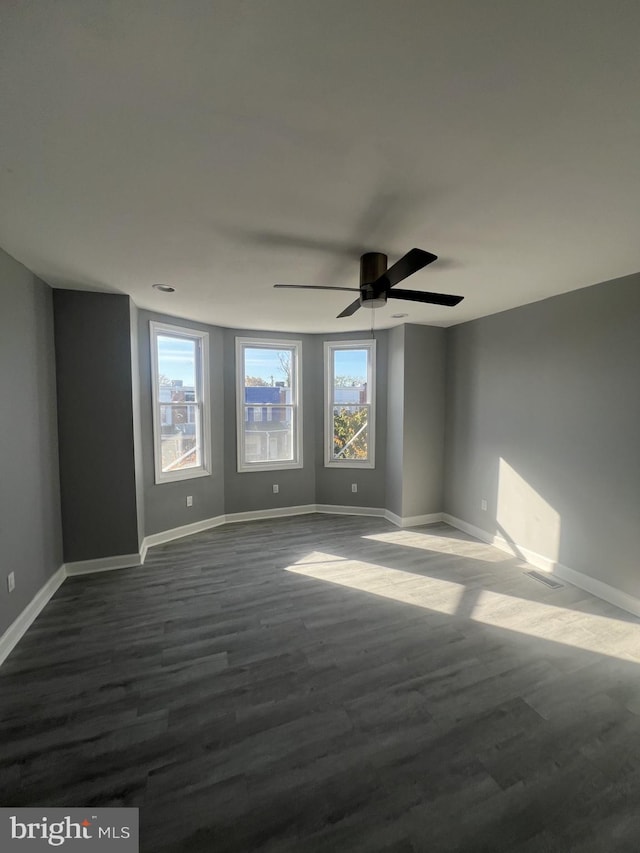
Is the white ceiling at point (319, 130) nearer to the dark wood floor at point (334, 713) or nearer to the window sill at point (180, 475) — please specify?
the window sill at point (180, 475)

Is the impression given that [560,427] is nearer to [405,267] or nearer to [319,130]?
[405,267]

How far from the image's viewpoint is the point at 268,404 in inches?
196

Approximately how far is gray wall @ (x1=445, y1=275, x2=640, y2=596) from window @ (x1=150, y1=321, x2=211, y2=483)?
3329mm

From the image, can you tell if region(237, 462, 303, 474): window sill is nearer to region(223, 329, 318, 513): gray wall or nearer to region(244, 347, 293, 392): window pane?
region(223, 329, 318, 513): gray wall

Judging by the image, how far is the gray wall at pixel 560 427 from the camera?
278 centimetres

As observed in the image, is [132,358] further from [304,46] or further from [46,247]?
[304,46]

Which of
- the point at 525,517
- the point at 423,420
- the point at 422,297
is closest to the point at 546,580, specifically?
the point at 525,517

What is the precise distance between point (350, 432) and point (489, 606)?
288 centimetres

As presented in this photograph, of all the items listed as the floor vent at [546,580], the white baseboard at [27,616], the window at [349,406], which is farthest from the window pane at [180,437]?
the floor vent at [546,580]

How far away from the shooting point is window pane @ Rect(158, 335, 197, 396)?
4.13 m

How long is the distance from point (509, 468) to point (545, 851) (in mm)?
3074

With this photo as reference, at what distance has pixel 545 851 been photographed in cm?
127

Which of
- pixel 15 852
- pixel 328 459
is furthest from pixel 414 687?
pixel 328 459
